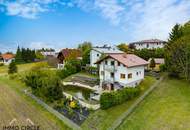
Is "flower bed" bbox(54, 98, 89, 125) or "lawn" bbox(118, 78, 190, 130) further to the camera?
"flower bed" bbox(54, 98, 89, 125)

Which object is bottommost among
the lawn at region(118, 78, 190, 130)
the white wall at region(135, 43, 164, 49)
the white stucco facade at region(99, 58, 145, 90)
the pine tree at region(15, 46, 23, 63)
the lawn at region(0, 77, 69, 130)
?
the lawn at region(0, 77, 69, 130)

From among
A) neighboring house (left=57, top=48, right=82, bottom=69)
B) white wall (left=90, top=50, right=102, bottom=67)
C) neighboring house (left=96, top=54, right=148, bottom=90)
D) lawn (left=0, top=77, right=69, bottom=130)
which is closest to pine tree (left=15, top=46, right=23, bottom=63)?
neighboring house (left=57, top=48, right=82, bottom=69)

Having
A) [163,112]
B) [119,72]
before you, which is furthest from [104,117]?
[119,72]

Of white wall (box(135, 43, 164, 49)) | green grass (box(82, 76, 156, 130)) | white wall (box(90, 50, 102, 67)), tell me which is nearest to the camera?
green grass (box(82, 76, 156, 130))

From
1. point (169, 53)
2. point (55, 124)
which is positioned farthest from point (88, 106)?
point (169, 53)

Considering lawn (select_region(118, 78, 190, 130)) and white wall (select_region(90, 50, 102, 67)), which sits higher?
white wall (select_region(90, 50, 102, 67))

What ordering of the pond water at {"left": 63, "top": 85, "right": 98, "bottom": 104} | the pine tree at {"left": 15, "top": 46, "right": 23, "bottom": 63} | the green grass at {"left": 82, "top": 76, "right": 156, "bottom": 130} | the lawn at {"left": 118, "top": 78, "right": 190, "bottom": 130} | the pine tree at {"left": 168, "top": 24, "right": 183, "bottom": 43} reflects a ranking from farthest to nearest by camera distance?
the pine tree at {"left": 15, "top": 46, "right": 23, "bottom": 63}
the pine tree at {"left": 168, "top": 24, "right": 183, "bottom": 43}
the pond water at {"left": 63, "top": 85, "right": 98, "bottom": 104}
the green grass at {"left": 82, "top": 76, "right": 156, "bottom": 130}
the lawn at {"left": 118, "top": 78, "right": 190, "bottom": 130}

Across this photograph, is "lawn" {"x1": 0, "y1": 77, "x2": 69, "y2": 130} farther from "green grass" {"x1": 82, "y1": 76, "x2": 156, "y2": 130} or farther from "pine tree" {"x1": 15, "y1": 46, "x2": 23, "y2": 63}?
"pine tree" {"x1": 15, "y1": 46, "x2": 23, "y2": 63}
